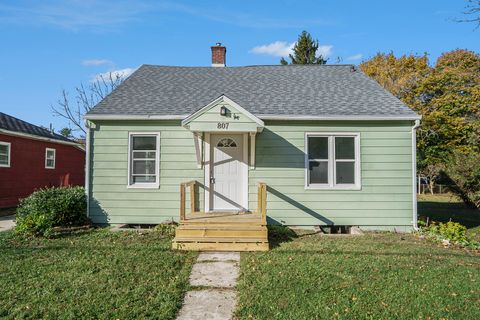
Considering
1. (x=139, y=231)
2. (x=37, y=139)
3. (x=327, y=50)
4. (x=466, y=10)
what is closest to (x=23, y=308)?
(x=139, y=231)

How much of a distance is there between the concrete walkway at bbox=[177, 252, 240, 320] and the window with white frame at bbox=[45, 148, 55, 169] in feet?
41.6

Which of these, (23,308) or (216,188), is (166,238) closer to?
(216,188)

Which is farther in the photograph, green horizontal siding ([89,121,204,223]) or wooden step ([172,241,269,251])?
green horizontal siding ([89,121,204,223])

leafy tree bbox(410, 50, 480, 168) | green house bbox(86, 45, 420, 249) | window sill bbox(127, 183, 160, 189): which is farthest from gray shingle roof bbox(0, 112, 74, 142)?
leafy tree bbox(410, 50, 480, 168)

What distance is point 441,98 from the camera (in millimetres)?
24047

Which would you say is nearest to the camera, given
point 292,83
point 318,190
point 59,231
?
point 59,231

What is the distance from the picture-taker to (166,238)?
6930 mm

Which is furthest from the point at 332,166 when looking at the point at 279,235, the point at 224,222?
the point at 224,222

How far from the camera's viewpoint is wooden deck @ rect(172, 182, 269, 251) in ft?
20.3

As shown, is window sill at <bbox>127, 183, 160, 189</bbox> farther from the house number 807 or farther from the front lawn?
the front lawn

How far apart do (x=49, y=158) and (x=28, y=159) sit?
169 cm

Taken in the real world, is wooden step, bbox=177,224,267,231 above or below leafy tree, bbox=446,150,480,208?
below

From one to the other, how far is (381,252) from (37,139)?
14.5 meters

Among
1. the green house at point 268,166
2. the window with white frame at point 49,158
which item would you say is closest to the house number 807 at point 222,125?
the green house at point 268,166
